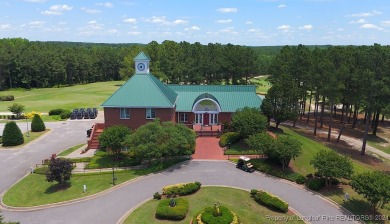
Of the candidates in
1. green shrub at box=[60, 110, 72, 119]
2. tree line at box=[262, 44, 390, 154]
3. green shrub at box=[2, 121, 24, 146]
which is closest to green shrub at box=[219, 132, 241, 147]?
tree line at box=[262, 44, 390, 154]

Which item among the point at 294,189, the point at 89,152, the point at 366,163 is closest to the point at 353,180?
the point at 294,189

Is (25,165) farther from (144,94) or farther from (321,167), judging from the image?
(321,167)

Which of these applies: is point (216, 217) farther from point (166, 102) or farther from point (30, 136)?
point (30, 136)

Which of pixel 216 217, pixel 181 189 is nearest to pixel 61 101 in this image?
pixel 181 189

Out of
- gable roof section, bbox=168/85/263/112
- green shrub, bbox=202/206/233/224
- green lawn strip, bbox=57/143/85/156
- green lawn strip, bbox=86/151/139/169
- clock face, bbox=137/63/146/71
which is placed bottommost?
green lawn strip, bbox=57/143/85/156

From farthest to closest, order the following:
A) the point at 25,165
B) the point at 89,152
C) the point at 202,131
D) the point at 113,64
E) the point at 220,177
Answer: the point at 113,64 < the point at 202,131 < the point at 89,152 < the point at 25,165 < the point at 220,177

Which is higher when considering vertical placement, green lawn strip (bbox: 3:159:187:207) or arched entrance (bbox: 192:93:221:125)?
arched entrance (bbox: 192:93:221:125)

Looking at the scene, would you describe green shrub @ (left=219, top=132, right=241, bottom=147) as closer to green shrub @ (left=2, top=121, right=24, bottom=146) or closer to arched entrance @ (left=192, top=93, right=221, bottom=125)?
arched entrance @ (left=192, top=93, right=221, bottom=125)
